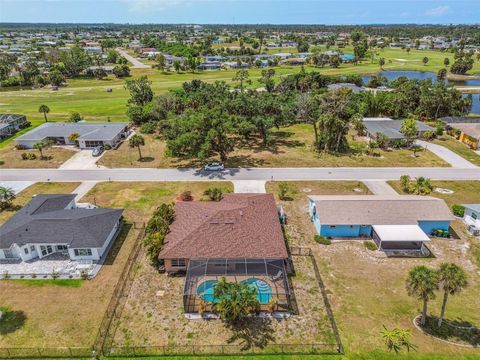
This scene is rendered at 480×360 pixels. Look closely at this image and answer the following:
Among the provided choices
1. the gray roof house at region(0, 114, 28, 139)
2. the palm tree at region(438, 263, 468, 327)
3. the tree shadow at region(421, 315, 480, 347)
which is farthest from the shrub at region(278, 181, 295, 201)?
the gray roof house at region(0, 114, 28, 139)

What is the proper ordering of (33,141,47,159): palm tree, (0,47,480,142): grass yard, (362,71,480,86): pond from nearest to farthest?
1. (33,141,47,159): palm tree
2. (0,47,480,142): grass yard
3. (362,71,480,86): pond

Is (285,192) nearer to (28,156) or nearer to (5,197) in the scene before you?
(5,197)

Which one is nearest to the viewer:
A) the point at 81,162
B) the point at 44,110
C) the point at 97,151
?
the point at 81,162

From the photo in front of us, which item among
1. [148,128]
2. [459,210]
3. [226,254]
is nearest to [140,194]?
[226,254]

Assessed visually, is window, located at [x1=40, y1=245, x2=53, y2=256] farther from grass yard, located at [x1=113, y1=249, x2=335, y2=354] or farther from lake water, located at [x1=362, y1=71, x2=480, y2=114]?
lake water, located at [x1=362, y1=71, x2=480, y2=114]

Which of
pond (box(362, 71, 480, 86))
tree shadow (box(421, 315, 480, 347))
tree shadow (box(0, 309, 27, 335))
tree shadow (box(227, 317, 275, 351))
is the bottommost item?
tree shadow (box(421, 315, 480, 347))
